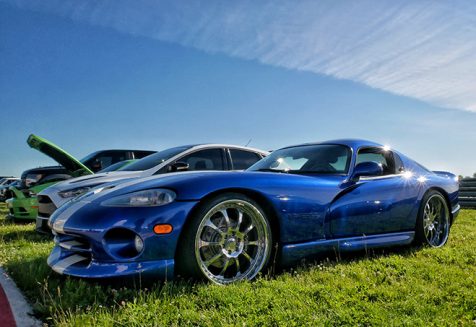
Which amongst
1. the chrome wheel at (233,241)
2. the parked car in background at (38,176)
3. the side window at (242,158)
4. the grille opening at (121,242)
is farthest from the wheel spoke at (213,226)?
the parked car in background at (38,176)

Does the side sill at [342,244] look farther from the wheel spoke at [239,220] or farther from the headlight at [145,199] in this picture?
the headlight at [145,199]

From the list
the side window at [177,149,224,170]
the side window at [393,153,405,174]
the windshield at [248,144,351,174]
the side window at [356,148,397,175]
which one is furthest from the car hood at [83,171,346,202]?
the side window at [177,149,224,170]

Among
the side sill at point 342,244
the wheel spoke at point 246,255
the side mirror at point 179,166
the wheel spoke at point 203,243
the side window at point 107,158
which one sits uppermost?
the side window at point 107,158

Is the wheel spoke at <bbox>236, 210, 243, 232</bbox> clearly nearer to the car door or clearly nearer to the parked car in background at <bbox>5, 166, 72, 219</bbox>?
the car door

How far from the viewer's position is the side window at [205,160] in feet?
19.9

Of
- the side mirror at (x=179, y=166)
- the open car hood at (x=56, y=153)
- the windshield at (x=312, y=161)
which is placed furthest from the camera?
the open car hood at (x=56, y=153)

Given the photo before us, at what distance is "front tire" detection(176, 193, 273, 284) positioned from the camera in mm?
2816

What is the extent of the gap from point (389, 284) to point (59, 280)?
2646 millimetres

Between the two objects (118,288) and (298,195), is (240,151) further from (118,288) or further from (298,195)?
(118,288)

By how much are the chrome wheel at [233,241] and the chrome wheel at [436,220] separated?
2.61 metres

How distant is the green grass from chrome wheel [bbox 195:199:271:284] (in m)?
0.18

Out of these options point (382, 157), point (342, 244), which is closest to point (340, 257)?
point (342, 244)

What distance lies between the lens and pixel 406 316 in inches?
96.4

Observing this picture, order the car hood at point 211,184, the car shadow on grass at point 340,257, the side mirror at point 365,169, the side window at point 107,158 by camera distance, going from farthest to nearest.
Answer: the side window at point 107,158, the side mirror at point 365,169, the car shadow on grass at point 340,257, the car hood at point 211,184
